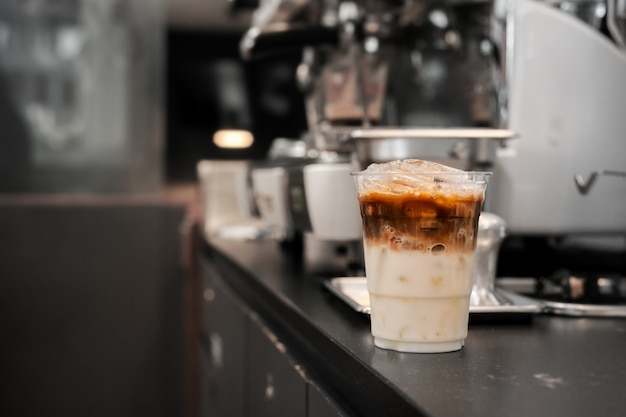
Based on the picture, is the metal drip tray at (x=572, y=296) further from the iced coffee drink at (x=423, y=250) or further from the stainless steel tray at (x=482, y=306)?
the iced coffee drink at (x=423, y=250)

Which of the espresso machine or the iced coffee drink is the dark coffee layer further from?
the espresso machine

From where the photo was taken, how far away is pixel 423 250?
683mm

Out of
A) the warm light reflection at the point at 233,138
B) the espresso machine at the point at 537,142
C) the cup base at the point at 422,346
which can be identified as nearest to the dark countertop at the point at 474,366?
the cup base at the point at 422,346

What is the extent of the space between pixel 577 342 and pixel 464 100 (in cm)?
90

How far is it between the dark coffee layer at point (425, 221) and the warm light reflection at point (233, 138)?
12.1ft

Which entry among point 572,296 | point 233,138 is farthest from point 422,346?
point 233,138

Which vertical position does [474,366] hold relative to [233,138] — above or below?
below

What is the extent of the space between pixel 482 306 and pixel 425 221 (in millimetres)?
211

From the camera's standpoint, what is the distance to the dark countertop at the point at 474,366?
54cm

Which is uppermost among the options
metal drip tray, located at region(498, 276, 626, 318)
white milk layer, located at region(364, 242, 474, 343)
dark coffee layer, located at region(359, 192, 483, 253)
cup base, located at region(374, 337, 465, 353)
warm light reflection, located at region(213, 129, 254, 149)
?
warm light reflection, located at region(213, 129, 254, 149)

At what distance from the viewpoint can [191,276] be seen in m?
2.56

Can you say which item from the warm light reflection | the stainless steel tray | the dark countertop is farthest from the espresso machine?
the warm light reflection

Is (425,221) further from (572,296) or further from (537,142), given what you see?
(537,142)

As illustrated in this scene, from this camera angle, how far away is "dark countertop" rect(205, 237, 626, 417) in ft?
1.76
